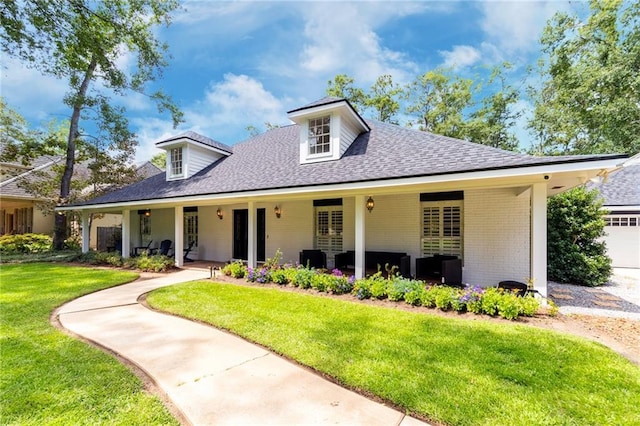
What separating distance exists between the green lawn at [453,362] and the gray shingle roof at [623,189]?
12.6 meters

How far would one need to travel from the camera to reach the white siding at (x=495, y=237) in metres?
7.43

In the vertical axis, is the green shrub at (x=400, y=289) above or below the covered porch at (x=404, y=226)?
below

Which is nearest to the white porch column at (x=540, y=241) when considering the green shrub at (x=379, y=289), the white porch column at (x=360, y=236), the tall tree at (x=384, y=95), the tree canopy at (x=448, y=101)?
the green shrub at (x=379, y=289)

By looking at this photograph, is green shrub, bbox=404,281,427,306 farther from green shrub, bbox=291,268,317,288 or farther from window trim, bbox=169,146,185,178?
window trim, bbox=169,146,185,178

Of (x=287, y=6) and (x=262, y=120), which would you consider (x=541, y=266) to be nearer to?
(x=287, y=6)

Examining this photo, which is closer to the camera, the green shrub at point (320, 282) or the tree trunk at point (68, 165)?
the green shrub at point (320, 282)

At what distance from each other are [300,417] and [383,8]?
11.2 metres

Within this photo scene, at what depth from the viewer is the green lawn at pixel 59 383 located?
2465 millimetres

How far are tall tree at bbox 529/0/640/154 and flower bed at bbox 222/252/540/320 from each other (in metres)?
15.9

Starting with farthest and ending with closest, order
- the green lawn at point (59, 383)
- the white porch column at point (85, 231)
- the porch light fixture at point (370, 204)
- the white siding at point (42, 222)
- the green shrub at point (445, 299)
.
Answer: the white siding at point (42, 222), the white porch column at point (85, 231), the porch light fixture at point (370, 204), the green shrub at point (445, 299), the green lawn at point (59, 383)

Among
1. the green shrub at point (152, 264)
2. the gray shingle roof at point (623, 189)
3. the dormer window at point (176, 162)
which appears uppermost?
the dormer window at point (176, 162)

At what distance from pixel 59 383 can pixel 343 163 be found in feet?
25.0

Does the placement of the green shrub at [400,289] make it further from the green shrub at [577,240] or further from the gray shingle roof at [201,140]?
the gray shingle roof at [201,140]

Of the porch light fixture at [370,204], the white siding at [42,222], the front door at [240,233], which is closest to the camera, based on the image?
the porch light fixture at [370,204]
